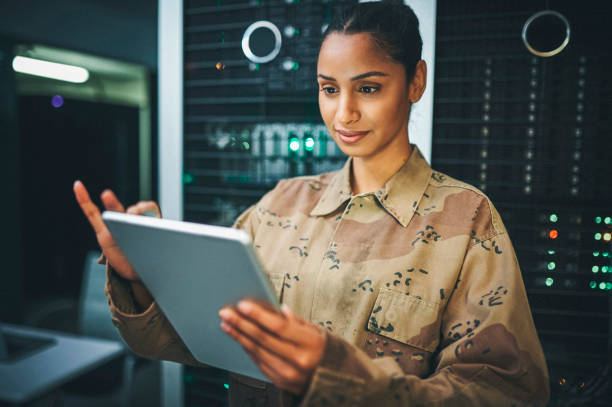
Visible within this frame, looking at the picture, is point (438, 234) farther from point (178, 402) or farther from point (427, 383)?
point (178, 402)

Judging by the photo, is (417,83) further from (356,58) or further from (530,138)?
(530,138)

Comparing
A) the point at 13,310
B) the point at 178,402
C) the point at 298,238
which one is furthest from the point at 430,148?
the point at 13,310

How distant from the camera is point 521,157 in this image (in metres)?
1.20

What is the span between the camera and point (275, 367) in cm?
64

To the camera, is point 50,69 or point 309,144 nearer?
point 309,144

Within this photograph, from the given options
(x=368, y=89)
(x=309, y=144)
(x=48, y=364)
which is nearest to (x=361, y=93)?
(x=368, y=89)

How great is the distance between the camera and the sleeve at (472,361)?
2.17ft

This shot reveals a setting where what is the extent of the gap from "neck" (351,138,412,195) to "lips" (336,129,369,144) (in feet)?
0.30

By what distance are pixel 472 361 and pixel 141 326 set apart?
74 centimetres

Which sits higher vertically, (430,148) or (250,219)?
(430,148)

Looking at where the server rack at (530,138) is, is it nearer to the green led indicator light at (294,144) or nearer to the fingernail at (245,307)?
the green led indicator light at (294,144)

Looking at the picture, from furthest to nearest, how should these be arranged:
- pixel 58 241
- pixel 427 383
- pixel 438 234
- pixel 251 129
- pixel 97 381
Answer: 1. pixel 58 241
2. pixel 97 381
3. pixel 251 129
4. pixel 438 234
5. pixel 427 383

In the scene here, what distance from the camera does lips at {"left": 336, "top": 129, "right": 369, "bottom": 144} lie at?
0.96 meters

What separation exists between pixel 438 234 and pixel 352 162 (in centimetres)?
31
